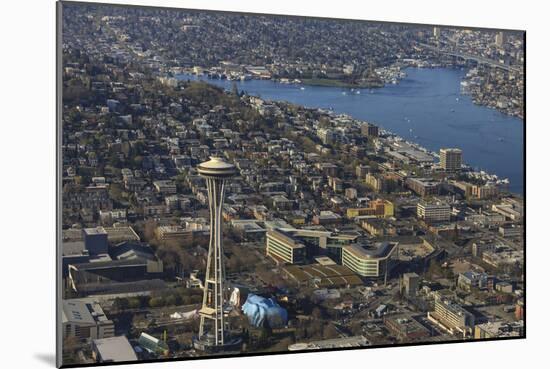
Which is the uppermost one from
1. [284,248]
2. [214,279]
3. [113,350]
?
[284,248]

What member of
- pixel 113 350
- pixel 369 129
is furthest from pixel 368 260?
pixel 113 350

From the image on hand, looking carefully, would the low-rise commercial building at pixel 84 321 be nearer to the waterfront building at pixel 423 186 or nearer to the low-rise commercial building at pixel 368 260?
the low-rise commercial building at pixel 368 260

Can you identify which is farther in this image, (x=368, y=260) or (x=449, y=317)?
(x=449, y=317)

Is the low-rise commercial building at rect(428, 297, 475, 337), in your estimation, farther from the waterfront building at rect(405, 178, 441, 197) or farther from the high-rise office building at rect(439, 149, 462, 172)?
the high-rise office building at rect(439, 149, 462, 172)

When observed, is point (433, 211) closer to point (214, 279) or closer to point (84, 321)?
point (214, 279)

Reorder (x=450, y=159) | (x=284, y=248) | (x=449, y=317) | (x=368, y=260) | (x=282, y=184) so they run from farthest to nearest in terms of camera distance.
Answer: (x=450, y=159)
(x=449, y=317)
(x=368, y=260)
(x=282, y=184)
(x=284, y=248)

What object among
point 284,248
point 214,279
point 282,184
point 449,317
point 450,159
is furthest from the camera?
point 450,159
